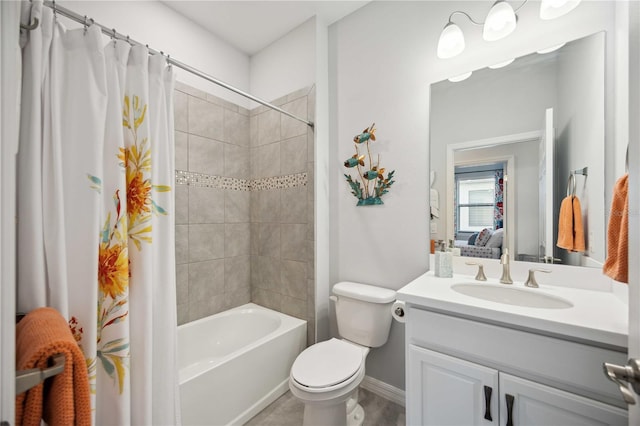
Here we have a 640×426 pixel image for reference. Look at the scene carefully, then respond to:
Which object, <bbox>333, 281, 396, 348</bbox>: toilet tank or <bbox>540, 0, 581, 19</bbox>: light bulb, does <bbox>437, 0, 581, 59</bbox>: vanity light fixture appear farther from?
<bbox>333, 281, 396, 348</bbox>: toilet tank

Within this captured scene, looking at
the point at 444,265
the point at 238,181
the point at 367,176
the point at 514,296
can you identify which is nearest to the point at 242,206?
the point at 238,181

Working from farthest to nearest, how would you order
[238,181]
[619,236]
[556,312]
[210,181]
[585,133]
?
[238,181], [210,181], [585,133], [556,312], [619,236]

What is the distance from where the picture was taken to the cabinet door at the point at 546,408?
86 centimetres

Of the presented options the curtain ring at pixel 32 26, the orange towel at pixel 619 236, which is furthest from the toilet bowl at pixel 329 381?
the curtain ring at pixel 32 26

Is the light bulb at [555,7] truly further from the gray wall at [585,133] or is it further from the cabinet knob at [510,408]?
the cabinet knob at [510,408]

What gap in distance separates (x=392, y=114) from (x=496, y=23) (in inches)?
26.4

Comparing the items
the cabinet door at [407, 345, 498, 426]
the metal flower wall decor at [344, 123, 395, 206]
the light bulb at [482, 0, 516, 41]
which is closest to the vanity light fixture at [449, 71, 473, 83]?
the light bulb at [482, 0, 516, 41]

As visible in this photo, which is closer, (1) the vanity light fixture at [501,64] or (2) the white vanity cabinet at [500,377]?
(2) the white vanity cabinet at [500,377]

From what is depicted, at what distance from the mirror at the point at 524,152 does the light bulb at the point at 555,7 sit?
15 cm

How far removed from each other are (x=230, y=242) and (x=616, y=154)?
2398mm

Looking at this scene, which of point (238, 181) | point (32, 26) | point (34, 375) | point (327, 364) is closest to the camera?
point (34, 375)

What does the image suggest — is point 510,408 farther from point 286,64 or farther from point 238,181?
point 286,64

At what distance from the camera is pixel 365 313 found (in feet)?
5.64

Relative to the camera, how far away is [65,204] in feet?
2.71
